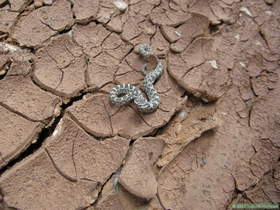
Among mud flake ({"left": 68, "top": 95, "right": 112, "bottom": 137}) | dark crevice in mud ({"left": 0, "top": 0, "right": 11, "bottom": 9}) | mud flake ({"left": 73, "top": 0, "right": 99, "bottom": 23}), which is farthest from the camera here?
mud flake ({"left": 73, "top": 0, "right": 99, "bottom": 23})

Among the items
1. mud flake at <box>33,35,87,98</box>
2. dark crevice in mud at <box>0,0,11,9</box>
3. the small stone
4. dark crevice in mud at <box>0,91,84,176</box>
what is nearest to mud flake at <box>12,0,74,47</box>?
mud flake at <box>33,35,87,98</box>

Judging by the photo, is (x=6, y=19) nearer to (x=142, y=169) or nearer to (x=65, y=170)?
(x=65, y=170)

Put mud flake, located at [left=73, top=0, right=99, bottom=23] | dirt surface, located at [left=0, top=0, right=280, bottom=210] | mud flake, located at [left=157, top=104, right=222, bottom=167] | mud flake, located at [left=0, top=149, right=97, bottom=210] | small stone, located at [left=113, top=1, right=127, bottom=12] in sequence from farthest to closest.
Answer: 1. small stone, located at [left=113, top=1, right=127, bottom=12]
2. mud flake, located at [left=73, top=0, right=99, bottom=23]
3. mud flake, located at [left=157, top=104, right=222, bottom=167]
4. dirt surface, located at [left=0, top=0, right=280, bottom=210]
5. mud flake, located at [left=0, top=149, right=97, bottom=210]

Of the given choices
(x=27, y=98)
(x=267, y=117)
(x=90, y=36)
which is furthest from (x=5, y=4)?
(x=267, y=117)

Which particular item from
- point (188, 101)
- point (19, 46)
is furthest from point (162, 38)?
point (19, 46)

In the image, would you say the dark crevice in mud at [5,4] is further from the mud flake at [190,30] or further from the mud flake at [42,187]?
the mud flake at [190,30]

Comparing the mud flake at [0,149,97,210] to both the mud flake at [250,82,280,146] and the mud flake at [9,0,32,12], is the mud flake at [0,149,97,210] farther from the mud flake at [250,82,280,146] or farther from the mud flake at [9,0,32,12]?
the mud flake at [250,82,280,146]
